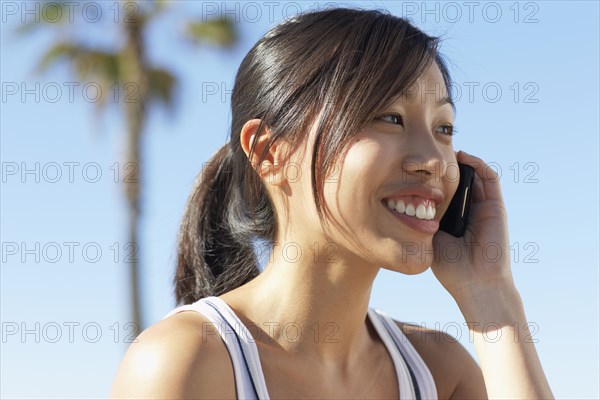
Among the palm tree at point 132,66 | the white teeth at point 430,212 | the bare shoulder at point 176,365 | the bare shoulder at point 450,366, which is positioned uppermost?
the palm tree at point 132,66

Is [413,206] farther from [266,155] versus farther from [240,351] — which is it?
[240,351]

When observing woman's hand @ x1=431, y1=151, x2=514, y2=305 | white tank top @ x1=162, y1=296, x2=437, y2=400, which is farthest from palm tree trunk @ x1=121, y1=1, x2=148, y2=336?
woman's hand @ x1=431, y1=151, x2=514, y2=305

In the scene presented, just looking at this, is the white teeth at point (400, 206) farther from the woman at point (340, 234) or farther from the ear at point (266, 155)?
the ear at point (266, 155)

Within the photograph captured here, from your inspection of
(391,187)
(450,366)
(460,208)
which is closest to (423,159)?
(391,187)

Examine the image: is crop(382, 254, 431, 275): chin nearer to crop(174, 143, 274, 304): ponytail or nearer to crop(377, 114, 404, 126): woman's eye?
crop(377, 114, 404, 126): woman's eye

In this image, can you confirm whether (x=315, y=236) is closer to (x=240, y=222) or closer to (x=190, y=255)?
(x=240, y=222)

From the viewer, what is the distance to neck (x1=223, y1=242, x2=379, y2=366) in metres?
2.84

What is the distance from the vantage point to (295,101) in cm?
279

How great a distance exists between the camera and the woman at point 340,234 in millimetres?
2664

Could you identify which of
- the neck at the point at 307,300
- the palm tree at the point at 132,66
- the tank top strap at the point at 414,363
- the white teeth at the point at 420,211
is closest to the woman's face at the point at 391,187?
the white teeth at the point at 420,211

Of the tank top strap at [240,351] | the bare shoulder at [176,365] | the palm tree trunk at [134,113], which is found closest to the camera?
the bare shoulder at [176,365]

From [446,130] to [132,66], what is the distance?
37.9 feet

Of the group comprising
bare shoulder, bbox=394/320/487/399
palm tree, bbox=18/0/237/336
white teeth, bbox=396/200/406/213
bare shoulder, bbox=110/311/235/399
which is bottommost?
bare shoulder, bbox=394/320/487/399

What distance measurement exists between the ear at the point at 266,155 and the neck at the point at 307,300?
0.83ft
